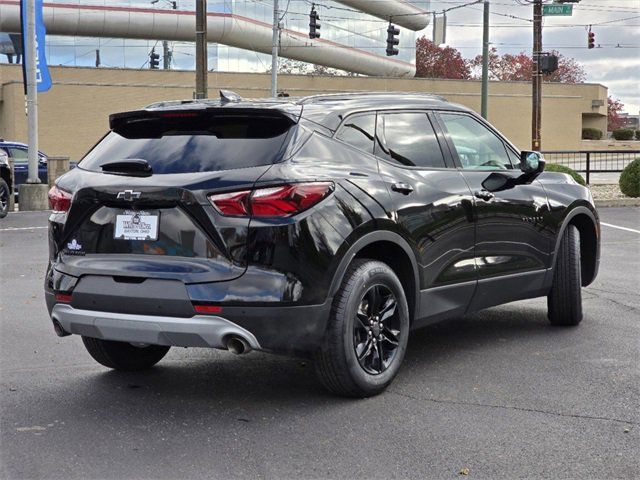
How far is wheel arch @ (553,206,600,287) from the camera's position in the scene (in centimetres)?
→ 752

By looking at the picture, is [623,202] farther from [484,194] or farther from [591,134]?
[591,134]

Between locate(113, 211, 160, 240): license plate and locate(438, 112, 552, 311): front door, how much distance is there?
2.29 m

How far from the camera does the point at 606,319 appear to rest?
7.65 m

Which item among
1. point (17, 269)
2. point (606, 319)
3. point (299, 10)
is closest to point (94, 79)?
point (299, 10)

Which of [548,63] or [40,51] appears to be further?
[548,63]

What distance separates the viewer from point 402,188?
18.2 feet

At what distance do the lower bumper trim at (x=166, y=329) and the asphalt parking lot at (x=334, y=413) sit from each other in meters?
0.44

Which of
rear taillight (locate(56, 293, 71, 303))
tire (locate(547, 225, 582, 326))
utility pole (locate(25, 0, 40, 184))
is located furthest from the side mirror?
utility pole (locate(25, 0, 40, 184))

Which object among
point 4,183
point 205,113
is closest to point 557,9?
point 4,183

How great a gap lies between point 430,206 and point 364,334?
3.22ft

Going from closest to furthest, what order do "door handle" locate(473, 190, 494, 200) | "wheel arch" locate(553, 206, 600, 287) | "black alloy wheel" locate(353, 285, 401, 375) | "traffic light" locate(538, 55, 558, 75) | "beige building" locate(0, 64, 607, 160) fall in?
"black alloy wheel" locate(353, 285, 401, 375), "door handle" locate(473, 190, 494, 200), "wheel arch" locate(553, 206, 600, 287), "traffic light" locate(538, 55, 558, 75), "beige building" locate(0, 64, 607, 160)

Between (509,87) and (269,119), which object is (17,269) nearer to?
(269,119)

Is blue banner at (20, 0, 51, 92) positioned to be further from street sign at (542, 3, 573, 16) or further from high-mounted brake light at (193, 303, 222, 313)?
high-mounted brake light at (193, 303, 222, 313)

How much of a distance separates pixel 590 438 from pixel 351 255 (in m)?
1.54
